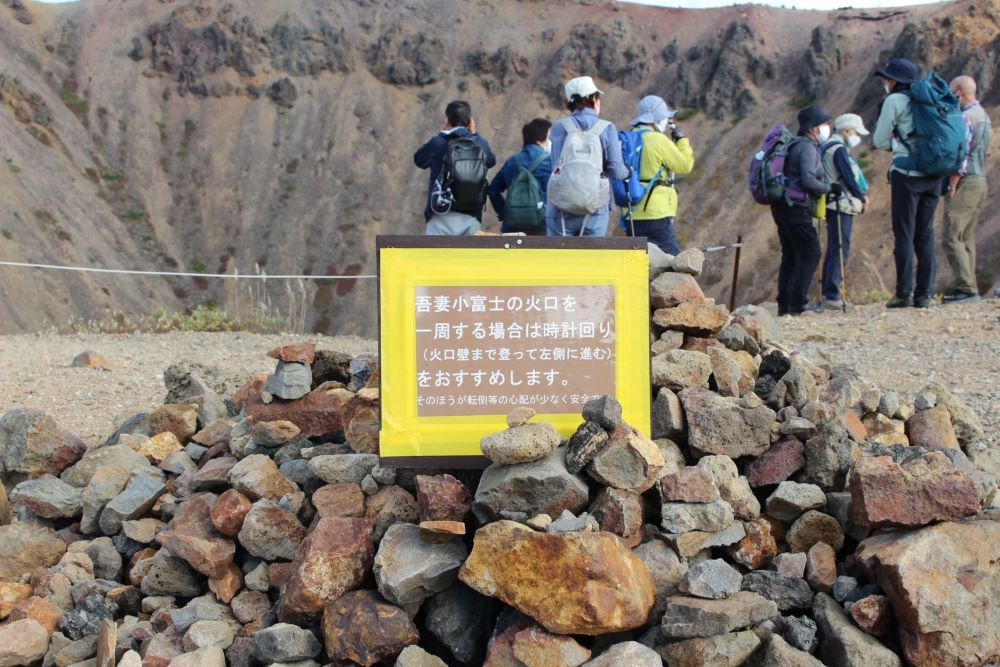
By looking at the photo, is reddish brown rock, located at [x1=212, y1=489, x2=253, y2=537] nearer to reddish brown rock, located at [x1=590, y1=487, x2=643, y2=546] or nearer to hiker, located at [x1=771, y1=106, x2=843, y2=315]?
reddish brown rock, located at [x1=590, y1=487, x2=643, y2=546]

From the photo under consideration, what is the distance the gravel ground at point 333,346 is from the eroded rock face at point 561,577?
113 inches

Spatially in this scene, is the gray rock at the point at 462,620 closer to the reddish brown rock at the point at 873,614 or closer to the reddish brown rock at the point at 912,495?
the reddish brown rock at the point at 873,614

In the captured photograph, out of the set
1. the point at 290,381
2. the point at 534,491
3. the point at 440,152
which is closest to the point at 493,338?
the point at 534,491

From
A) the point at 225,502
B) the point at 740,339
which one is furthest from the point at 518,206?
the point at 225,502

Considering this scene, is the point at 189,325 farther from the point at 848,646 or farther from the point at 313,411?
the point at 848,646

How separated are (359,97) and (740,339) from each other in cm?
4833

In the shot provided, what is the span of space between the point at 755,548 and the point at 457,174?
161 inches

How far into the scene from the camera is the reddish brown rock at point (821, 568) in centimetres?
304

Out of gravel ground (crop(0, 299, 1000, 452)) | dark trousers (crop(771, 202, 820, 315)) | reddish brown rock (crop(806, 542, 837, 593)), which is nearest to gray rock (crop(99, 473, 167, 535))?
gravel ground (crop(0, 299, 1000, 452))

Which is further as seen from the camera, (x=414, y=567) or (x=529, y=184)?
(x=529, y=184)

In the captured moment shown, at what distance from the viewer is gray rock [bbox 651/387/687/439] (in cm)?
354

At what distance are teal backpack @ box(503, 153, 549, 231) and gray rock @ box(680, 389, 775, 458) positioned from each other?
10.3ft

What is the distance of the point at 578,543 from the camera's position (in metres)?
2.81

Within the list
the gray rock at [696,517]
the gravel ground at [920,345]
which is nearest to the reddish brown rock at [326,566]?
the gray rock at [696,517]
